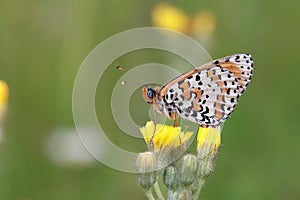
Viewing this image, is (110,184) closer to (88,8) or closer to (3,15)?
(88,8)

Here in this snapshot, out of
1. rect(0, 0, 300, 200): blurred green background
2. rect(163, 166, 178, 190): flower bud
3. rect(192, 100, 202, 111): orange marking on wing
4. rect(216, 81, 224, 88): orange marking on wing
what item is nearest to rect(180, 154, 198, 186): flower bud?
rect(163, 166, 178, 190): flower bud

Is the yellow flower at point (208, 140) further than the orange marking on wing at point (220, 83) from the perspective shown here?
No

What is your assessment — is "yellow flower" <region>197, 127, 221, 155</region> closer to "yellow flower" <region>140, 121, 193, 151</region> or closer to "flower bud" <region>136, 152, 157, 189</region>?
"yellow flower" <region>140, 121, 193, 151</region>

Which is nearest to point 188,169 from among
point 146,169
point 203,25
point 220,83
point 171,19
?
point 146,169

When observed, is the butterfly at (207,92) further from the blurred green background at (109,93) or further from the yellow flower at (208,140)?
the blurred green background at (109,93)

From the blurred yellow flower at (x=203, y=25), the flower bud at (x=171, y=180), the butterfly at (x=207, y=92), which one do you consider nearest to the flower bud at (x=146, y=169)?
the flower bud at (x=171, y=180)
